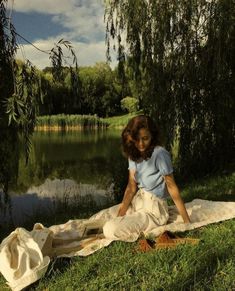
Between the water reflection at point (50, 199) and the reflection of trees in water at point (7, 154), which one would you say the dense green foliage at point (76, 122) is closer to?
the water reflection at point (50, 199)

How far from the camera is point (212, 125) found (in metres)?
9.09

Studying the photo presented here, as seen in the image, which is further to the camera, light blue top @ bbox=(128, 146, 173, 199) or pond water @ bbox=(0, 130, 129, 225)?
pond water @ bbox=(0, 130, 129, 225)

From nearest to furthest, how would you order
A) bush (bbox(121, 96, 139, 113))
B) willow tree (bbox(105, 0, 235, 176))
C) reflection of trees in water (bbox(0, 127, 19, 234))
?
reflection of trees in water (bbox(0, 127, 19, 234)) → willow tree (bbox(105, 0, 235, 176)) → bush (bbox(121, 96, 139, 113))

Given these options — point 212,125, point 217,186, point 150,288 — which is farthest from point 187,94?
point 150,288

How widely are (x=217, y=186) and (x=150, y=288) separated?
483 centimetres

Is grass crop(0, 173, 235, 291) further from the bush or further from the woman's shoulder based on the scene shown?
the bush

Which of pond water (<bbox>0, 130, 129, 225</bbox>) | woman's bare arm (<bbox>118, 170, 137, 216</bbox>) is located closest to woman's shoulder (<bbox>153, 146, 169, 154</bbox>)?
woman's bare arm (<bbox>118, 170, 137, 216</bbox>)

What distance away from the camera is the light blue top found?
4.56m

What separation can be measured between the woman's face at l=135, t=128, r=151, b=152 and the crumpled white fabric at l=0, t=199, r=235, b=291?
2.49ft

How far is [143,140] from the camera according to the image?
180 inches

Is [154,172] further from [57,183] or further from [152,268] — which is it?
[57,183]

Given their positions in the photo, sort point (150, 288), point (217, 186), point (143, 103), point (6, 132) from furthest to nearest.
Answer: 1. point (143, 103)
2. point (217, 186)
3. point (6, 132)
4. point (150, 288)

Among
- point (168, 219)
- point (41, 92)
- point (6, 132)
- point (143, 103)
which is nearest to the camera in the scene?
point (168, 219)

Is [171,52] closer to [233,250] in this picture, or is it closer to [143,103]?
[143,103]
